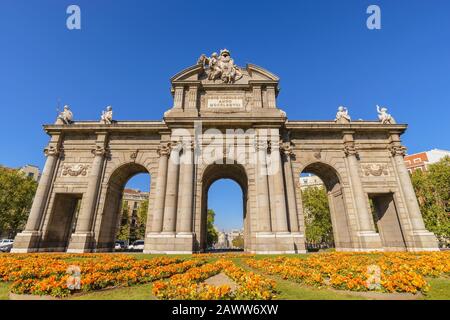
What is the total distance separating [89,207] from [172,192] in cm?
796

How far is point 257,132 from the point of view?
2139 cm

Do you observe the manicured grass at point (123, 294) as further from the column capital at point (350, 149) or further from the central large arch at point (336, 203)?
the column capital at point (350, 149)

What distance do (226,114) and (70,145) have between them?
16225mm

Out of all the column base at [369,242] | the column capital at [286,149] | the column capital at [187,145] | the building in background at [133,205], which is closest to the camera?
the column base at [369,242]

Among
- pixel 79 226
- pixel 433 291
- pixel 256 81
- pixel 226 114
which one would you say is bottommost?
pixel 433 291

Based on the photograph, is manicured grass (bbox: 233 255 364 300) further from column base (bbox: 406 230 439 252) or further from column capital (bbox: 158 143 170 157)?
column base (bbox: 406 230 439 252)

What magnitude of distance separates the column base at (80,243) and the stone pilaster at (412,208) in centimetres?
2804

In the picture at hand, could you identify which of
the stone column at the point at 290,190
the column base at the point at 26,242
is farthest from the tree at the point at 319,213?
the column base at the point at 26,242

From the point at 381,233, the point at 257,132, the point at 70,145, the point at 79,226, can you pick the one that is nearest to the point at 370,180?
the point at 381,233

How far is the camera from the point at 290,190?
68.4ft

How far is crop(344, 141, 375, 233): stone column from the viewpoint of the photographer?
20344mm

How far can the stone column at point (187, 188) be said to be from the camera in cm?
1897
